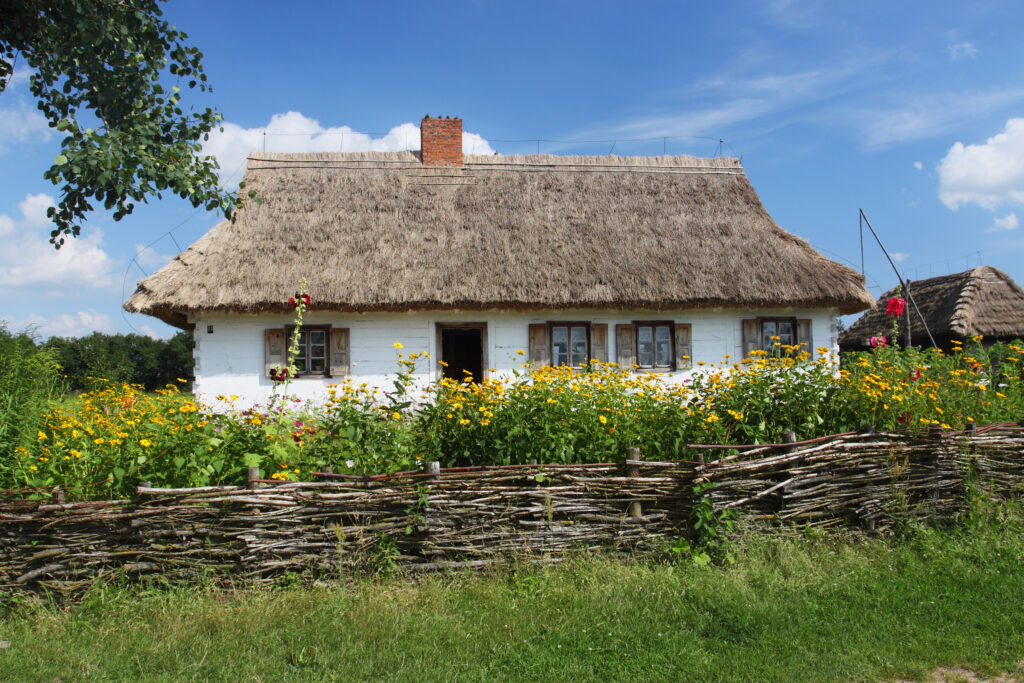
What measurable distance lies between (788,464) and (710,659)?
1.72 m

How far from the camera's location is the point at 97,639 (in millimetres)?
3129

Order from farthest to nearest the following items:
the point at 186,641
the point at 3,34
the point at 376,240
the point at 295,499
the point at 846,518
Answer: the point at 376,240 < the point at 3,34 < the point at 846,518 < the point at 295,499 < the point at 186,641

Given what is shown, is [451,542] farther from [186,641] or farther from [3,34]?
[3,34]

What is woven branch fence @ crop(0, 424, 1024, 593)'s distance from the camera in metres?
3.56

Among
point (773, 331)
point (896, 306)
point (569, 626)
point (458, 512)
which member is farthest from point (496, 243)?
point (569, 626)

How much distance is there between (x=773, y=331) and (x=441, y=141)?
23.3 ft

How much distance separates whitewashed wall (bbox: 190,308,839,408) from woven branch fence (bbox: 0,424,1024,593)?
5.45 meters

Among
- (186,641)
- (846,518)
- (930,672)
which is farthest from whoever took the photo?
(846,518)

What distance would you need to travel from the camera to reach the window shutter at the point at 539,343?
9.93m

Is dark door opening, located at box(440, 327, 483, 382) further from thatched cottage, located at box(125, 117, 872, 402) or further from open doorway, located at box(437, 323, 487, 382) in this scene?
thatched cottage, located at box(125, 117, 872, 402)

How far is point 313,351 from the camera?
32.6ft

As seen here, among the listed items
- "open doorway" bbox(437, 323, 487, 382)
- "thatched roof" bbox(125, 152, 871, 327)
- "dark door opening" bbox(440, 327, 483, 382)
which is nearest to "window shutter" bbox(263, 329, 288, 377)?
"thatched roof" bbox(125, 152, 871, 327)

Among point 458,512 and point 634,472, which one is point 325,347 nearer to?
point 458,512

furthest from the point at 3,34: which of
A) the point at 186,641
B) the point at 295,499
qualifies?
the point at 186,641
